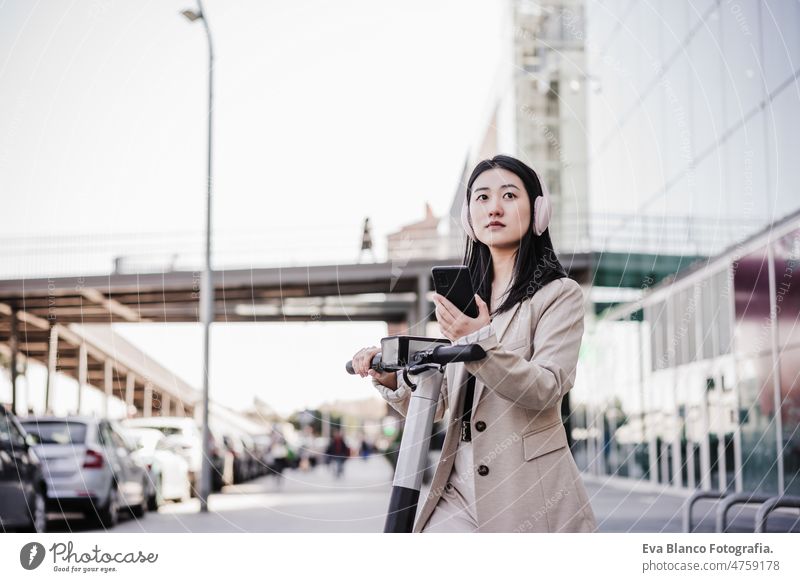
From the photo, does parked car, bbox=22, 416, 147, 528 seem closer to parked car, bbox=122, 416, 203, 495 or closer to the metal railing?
the metal railing

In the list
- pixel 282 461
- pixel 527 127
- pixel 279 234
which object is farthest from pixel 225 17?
pixel 282 461

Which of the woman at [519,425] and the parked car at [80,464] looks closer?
the woman at [519,425]

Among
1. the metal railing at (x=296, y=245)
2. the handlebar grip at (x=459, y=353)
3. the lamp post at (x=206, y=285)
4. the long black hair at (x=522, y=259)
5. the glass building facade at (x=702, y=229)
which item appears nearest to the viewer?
the handlebar grip at (x=459, y=353)

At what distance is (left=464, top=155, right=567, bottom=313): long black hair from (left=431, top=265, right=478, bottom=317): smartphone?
36 cm

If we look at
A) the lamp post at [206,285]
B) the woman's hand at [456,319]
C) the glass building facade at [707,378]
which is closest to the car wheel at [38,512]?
the lamp post at [206,285]

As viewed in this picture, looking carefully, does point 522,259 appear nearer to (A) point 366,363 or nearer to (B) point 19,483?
(A) point 366,363

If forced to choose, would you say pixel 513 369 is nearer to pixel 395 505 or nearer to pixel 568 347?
pixel 568 347

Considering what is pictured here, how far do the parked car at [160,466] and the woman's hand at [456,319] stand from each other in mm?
9933

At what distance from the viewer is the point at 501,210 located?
2.67 metres

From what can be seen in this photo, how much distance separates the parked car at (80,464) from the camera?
29.6ft

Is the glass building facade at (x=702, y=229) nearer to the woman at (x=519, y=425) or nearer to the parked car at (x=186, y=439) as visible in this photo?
the parked car at (x=186, y=439)

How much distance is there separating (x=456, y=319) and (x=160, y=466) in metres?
11.5

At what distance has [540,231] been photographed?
2.63 m

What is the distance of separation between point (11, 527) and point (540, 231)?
5.37 metres
